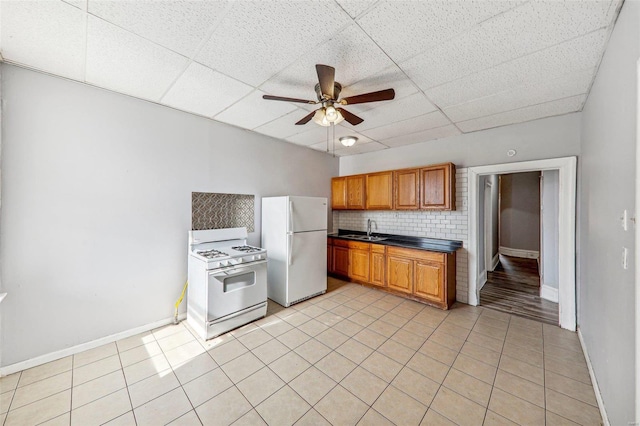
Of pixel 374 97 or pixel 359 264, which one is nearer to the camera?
pixel 374 97

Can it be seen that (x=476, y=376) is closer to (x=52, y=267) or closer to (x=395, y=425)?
(x=395, y=425)

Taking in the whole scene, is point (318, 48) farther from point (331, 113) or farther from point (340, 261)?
point (340, 261)

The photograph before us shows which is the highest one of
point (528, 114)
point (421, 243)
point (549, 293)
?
point (528, 114)

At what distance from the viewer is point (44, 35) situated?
1632mm

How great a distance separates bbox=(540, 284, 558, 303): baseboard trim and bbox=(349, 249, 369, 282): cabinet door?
8.98 ft

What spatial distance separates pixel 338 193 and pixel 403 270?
207 cm

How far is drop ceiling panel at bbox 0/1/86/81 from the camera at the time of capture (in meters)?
1.42

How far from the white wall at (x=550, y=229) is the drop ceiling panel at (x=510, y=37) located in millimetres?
3137

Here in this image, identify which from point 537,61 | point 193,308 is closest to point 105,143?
point 193,308

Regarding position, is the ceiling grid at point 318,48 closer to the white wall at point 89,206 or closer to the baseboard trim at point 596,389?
the white wall at point 89,206

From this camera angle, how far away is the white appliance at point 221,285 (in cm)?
250

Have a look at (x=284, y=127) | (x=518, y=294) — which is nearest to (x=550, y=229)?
(x=518, y=294)

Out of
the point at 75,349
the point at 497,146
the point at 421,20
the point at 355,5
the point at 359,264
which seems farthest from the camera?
the point at 359,264

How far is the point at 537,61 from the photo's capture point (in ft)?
6.06
